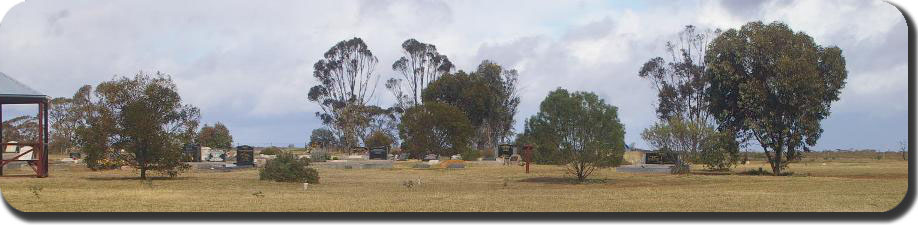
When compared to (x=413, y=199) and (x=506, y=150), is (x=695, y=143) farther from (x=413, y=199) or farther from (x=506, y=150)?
(x=413, y=199)

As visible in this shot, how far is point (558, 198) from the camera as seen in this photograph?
22984mm

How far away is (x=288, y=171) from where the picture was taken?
32.5 meters

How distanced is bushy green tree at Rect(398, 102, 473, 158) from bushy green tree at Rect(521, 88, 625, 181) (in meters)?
42.6

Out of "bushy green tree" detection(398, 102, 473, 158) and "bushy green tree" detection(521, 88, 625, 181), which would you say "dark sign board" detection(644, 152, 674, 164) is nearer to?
"bushy green tree" detection(521, 88, 625, 181)

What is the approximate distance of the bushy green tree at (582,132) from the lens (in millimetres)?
35531

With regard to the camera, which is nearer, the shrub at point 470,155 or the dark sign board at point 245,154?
the dark sign board at point 245,154

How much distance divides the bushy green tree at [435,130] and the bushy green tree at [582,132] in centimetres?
4260

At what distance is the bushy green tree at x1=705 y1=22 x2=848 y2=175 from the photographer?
42344mm

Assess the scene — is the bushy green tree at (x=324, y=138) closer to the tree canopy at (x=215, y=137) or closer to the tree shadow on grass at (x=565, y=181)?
the tree canopy at (x=215, y=137)

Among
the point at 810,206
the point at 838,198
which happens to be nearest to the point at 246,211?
the point at 810,206

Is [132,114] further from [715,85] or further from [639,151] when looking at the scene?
[639,151]

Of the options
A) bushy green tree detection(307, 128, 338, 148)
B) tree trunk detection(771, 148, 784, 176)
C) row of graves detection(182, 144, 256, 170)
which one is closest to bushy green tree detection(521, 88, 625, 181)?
tree trunk detection(771, 148, 784, 176)

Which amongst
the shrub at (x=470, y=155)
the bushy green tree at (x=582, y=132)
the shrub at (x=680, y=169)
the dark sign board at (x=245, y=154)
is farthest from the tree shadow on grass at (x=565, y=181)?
the shrub at (x=470, y=155)

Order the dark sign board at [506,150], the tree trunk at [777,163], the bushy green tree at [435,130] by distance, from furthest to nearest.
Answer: the bushy green tree at [435,130] < the dark sign board at [506,150] < the tree trunk at [777,163]
